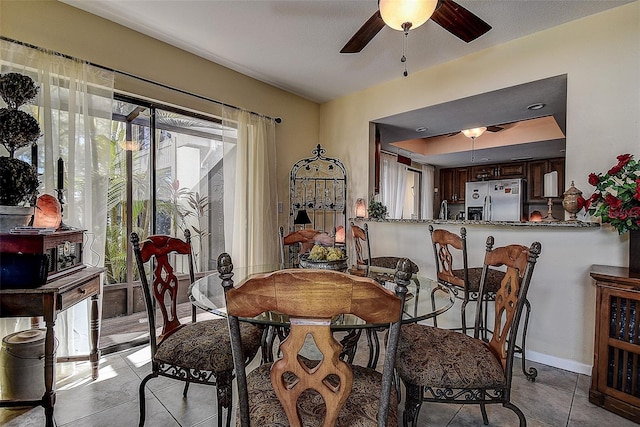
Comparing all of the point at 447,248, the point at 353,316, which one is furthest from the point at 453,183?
the point at 353,316

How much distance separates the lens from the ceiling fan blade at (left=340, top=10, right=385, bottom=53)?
1902 mm

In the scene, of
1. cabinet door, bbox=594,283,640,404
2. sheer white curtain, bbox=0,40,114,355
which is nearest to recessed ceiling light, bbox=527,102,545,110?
cabinet door, bbox=594,283,640,404

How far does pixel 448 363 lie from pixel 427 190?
5789mm

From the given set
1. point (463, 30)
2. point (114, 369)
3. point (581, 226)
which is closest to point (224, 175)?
point (114, 369)

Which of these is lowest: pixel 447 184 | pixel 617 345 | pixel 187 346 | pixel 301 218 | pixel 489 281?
pixel 617 345

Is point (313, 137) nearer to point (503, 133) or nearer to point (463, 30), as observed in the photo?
point (463, 30)

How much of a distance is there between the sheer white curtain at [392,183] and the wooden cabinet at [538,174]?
92.5 inches

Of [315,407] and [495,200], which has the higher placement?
[495,200]

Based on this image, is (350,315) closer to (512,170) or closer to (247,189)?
(247,189)

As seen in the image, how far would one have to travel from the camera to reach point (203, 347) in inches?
58.4

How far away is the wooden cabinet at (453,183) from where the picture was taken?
6723mm

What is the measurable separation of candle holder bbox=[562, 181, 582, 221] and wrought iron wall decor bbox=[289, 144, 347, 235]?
2.27 metres

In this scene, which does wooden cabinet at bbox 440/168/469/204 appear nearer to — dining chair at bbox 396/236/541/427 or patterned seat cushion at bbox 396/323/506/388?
dining chair at bbox 396/236/541/427

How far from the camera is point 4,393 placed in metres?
1.77
